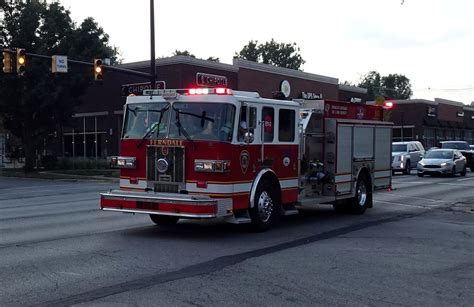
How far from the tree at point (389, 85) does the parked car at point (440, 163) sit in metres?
93.8

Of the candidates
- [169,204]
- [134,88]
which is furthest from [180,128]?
[134,88]

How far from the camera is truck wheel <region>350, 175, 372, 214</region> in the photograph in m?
14.4

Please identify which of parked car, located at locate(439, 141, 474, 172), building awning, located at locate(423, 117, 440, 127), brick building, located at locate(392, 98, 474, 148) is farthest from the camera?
building awning, located at locate(423, 117, 440, 127)

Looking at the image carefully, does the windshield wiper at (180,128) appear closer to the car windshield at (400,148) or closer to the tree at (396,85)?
the car windshield at (400,148)

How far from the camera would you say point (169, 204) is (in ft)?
33.2

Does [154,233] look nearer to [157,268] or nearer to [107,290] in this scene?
[157,268]

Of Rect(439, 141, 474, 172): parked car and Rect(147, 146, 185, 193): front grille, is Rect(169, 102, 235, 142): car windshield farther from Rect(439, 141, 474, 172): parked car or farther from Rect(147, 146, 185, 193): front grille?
Rect(439, 141, 474, 172): parked car

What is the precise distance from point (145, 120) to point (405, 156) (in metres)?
24.1

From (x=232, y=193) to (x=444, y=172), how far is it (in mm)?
22045

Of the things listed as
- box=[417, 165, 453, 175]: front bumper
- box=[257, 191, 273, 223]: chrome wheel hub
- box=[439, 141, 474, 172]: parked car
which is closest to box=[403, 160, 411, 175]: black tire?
box=[417, 165, 453, 175]: front bumper

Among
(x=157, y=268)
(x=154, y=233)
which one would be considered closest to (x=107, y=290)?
(x=157, y=268)

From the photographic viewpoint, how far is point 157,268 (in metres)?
7.95

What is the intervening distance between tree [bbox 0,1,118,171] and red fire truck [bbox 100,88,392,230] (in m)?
24.6

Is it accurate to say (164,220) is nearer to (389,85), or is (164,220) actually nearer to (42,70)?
(42,70)
